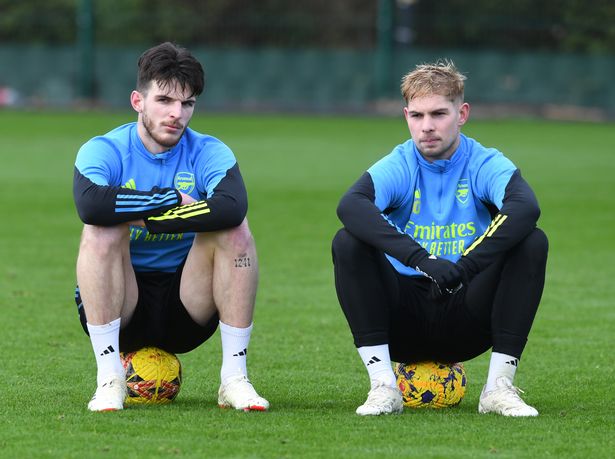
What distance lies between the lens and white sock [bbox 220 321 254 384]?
579cm

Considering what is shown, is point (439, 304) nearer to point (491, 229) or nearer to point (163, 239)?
point (491, 229)

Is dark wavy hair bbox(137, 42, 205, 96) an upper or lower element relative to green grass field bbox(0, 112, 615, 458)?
upper

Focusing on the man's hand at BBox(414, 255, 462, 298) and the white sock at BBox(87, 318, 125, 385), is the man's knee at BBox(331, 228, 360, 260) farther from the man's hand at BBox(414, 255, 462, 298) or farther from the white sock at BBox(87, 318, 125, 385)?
the white sock at BBox(87, 318, 125, 385)

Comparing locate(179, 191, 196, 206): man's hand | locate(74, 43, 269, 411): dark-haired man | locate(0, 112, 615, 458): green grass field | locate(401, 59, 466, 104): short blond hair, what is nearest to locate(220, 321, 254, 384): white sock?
locate(74, 43, 269, 411): dark-haired man

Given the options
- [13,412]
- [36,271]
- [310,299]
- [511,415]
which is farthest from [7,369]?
[36,271]

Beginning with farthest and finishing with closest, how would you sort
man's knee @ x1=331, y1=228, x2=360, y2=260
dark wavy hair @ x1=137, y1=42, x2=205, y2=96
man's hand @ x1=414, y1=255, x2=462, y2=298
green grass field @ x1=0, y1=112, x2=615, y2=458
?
1. dark wavy hair @ x1=137, y1=42, x2=205, y2=96
2. man's knee @ x1=331, y1=228, x2=360, y2=260
3. man's hand @ x1=414, y1=255, x2=462, y2=298
4. green grass field @ x1=0, y1=112, x2=615, y2=458

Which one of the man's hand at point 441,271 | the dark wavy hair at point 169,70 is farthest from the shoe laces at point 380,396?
the dark wavy hair at point 169,70

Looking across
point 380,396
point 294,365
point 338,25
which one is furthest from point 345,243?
point 338,25

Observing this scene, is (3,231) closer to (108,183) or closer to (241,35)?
(108,183)

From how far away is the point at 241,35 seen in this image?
38438 millimetres

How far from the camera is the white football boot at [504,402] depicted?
18.1 feet

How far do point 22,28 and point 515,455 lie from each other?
120 feet

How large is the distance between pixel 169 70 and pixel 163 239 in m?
0.75

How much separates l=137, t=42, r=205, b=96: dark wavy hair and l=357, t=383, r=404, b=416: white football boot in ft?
4.92
